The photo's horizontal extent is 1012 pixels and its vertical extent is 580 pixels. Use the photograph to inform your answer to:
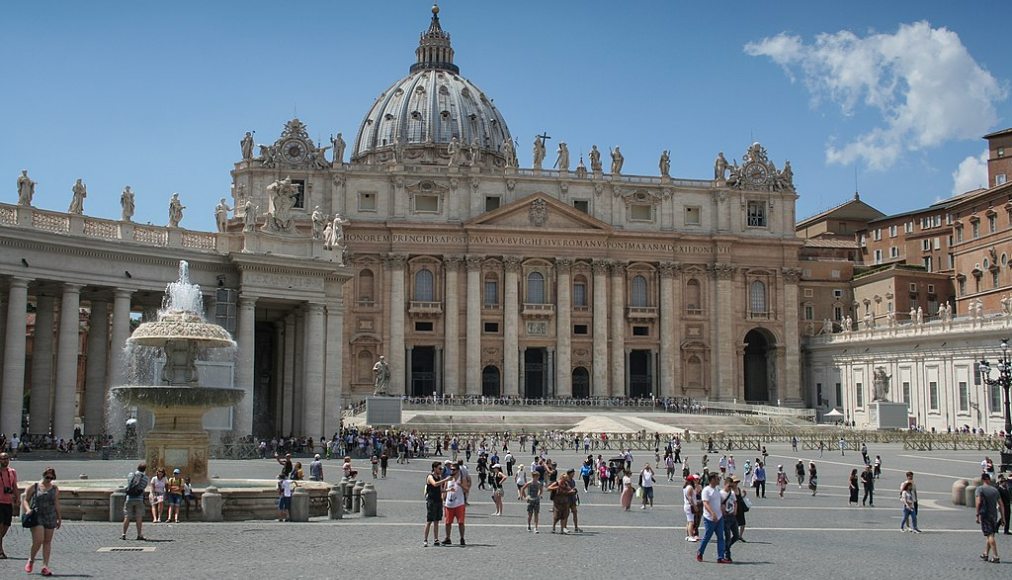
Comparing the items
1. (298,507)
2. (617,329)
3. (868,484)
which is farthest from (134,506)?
(617,329)

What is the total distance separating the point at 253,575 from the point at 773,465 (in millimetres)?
28987

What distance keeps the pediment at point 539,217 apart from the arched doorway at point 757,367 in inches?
614

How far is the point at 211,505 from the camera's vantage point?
20.1 meters

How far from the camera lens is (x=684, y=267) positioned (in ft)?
272

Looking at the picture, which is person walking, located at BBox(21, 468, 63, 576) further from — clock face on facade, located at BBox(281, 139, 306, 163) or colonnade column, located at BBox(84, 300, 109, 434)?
clock face on facade, located at BBox(281, 139, 306, 163)

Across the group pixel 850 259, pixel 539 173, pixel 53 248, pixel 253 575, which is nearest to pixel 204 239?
pixel 53 248

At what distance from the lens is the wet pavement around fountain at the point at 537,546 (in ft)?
49.9

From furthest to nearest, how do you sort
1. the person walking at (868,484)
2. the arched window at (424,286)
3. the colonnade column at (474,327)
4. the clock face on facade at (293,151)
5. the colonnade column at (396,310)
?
the arched window at (424,286), the colonnade column at (474,327), the clock face on facade at (293,151), the colonnade column at (396,310), the person walking at (868,484)

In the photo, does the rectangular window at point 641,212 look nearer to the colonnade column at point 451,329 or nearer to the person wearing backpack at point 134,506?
the colonnade column at point 451,329

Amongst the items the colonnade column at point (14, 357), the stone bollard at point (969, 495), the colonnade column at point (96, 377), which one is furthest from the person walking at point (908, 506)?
the colonnade column at point (96, 377)

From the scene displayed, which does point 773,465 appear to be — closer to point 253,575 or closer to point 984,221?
point 253,575

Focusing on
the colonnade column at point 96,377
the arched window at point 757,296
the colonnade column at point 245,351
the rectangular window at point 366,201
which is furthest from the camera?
the arched window at point 757,296

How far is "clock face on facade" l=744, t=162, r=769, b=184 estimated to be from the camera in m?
85.4

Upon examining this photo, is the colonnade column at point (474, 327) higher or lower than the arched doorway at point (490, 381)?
higher
